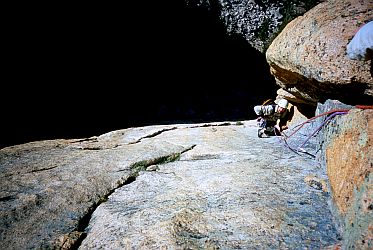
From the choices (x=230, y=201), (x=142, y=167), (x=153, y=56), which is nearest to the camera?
(x=230, y=201)

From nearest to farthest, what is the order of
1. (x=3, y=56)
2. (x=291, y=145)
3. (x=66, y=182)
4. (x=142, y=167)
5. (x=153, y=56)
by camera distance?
(x=66, y=182) < (x=142, y=167) < (x=291, y=145) < (x=3, y=56) < (x=153, y=56)

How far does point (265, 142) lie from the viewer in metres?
3.96

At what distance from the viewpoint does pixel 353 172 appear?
1817mm

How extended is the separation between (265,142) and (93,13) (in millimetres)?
10840

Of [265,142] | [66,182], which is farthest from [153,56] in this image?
[66,182]

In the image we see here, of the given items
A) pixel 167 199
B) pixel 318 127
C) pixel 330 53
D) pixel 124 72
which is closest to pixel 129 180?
pixel 167 199

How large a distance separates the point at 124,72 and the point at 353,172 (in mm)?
12540

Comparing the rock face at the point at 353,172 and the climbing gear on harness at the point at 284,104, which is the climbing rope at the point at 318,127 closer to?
the rock face at the point at 353,172

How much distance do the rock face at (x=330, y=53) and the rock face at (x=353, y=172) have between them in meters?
0.34

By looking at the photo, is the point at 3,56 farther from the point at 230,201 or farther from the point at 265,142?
the point at 230,201

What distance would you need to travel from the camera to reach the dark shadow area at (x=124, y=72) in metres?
9.98

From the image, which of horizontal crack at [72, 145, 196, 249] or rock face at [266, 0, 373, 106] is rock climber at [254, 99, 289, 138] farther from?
horizontal crack at [72, 145, 196, 249]

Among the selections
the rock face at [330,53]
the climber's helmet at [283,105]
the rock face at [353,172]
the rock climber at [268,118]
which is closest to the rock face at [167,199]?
the rock face at [353,172]

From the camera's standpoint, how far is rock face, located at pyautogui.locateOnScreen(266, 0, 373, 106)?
8.12 feet
